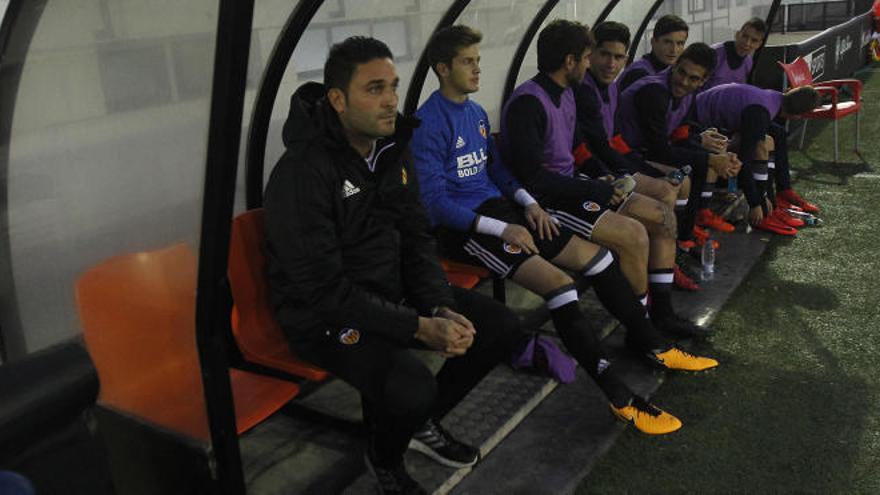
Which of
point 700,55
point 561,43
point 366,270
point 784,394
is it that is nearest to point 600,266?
point 784,394

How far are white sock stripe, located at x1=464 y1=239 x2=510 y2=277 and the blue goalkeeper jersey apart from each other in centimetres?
10

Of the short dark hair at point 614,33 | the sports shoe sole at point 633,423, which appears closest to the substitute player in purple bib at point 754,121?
the short dark hair at point 614,33

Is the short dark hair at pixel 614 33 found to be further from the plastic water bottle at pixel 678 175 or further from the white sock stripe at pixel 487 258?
the white sock stripe at pixel 487 258

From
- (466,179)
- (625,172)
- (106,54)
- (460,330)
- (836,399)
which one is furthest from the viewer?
(625,172)

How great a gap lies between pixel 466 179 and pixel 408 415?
5.16 feet

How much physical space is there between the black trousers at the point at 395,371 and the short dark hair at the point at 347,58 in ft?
3.10

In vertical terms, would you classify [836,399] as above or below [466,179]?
below

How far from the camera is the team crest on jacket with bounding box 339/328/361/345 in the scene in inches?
110

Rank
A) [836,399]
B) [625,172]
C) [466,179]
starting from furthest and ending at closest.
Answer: [625,172] → [466,179] → [836,399]

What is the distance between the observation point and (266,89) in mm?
3758

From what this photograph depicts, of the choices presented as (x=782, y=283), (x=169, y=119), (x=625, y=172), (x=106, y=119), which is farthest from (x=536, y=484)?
(x=782, y=283)

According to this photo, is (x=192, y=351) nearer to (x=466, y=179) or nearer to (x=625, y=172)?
(x=466, y=179)

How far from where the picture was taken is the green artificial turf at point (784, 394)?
10.1 ft

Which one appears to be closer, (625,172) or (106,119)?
(106,119)
